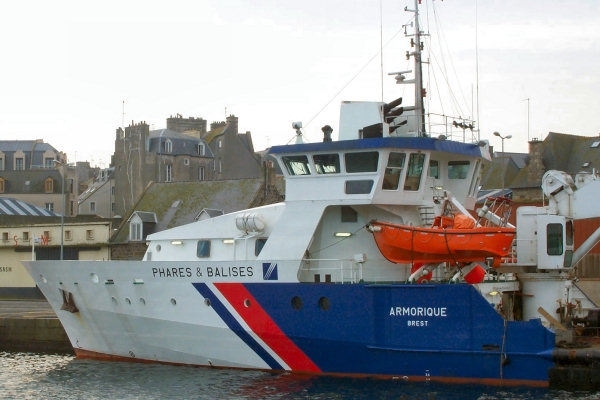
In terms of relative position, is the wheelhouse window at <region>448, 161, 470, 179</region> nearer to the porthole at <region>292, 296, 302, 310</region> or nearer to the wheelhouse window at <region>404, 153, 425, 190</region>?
the wheelhouse window at <region>404, 153, 425, 190</region>

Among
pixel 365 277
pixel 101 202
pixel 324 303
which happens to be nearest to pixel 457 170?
pixel 365 277

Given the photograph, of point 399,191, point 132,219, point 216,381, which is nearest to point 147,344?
point 216,381

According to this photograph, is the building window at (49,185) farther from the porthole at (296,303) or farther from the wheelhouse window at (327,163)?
the porthole at (296,303)

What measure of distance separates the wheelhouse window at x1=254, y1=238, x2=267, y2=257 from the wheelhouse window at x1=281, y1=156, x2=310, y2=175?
73.1 inches

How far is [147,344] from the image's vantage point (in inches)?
855

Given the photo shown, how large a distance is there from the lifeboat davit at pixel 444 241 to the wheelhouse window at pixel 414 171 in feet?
3.92

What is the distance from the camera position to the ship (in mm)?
17953

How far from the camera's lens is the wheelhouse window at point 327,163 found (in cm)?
1980

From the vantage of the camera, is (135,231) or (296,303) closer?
(296,303)

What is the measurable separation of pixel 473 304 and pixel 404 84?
615 centimetres

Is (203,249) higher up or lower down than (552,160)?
lower down

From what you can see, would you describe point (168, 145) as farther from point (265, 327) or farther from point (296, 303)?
point (296, 303)

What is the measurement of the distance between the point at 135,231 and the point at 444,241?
2488cm

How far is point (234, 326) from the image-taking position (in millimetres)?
20000
